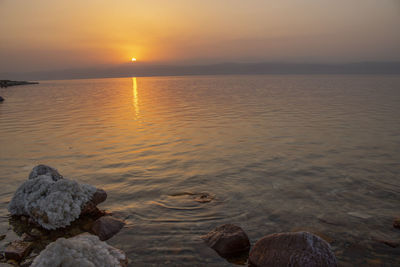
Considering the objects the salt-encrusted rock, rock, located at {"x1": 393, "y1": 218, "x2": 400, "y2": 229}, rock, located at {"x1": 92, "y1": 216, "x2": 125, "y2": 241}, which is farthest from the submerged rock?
rock, located at {"x1": 393, "y1": 218, "x2": 400, "y2": 229}

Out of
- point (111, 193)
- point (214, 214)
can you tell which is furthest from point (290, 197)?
point (111, 193)

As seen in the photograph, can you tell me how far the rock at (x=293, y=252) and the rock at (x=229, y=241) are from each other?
1.18 ft

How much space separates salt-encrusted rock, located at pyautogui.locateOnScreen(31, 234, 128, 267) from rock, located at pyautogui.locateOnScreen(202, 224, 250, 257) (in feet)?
5.56

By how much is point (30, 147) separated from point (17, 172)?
164 inches

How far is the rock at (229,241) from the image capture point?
521 centimetres

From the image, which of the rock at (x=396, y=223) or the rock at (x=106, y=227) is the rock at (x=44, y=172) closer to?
the rock at (x=106, y=227)

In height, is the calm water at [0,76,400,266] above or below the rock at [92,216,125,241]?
below

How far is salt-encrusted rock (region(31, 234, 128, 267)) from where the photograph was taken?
404 cm

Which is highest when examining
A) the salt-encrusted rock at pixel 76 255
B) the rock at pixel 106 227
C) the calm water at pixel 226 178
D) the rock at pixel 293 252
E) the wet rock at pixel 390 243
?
the salt-encrusted rock at pixel 76 255

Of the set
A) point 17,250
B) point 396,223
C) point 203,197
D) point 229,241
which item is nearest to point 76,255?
point 17,250

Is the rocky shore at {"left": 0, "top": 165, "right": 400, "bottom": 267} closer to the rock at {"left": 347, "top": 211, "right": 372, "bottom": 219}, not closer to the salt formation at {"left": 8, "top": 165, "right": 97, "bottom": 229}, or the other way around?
the salt formation at {"left": 8, "top": 165, "right": 97, "bottom": 229}

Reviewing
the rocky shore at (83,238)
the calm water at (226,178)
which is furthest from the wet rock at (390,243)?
the calm water at (226,178)

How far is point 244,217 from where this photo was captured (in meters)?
6.62

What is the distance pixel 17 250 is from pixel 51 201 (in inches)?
49.9
